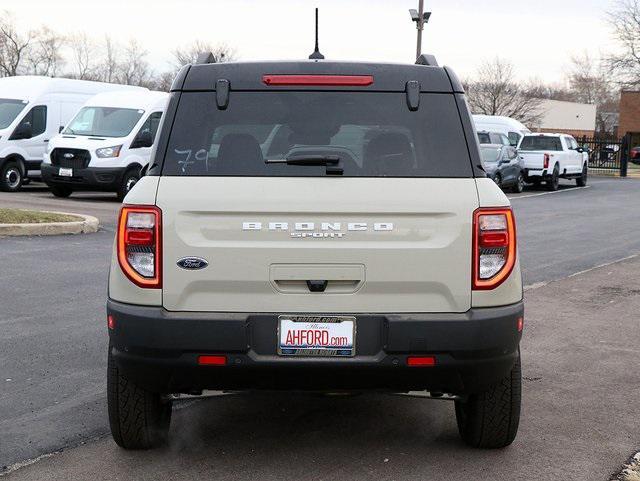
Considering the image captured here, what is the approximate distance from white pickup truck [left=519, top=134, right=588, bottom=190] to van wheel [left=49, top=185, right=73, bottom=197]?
14.6 meters

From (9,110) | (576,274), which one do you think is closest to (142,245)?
(576,274)

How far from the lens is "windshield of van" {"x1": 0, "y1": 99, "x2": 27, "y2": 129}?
22.0 metres

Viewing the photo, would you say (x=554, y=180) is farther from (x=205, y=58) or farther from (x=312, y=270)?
(x=312, y=270)

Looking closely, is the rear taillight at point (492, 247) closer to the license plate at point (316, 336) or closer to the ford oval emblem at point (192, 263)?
the license plate at point (316, 336)

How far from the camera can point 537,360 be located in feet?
23.0

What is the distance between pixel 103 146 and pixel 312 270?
1719 centimetres

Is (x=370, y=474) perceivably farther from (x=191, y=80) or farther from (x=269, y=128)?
(x=191, y=80)

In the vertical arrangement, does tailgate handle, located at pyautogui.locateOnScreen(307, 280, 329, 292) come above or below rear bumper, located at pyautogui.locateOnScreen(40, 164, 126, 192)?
above

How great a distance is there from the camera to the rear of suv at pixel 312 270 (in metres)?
4.11

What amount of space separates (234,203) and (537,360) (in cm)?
366

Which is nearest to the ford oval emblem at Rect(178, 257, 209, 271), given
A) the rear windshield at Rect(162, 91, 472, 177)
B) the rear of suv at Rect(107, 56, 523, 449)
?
the rear of suv at Rect(107, 56, 523, 449)

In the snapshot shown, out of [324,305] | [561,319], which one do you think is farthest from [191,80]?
[561,319]

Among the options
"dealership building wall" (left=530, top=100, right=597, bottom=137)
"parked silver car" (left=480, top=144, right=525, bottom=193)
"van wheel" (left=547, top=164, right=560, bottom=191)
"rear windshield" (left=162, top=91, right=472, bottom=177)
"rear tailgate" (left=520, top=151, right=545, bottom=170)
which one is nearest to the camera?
"rear windshield" (left=162, top=91, right=472, bottom=177)

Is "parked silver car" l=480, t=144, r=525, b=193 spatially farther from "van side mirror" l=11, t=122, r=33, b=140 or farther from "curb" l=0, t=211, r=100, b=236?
"curb" l=0, t=211, r=100, b=236
